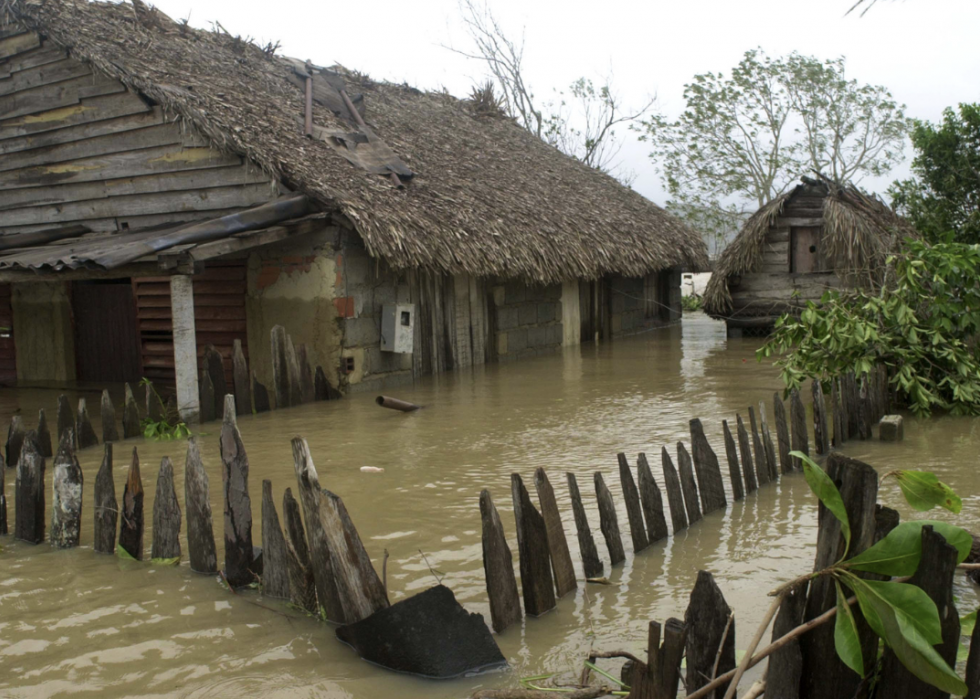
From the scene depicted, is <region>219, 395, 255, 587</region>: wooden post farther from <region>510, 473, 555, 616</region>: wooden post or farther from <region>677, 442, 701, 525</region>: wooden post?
<region>677, 442, 701, 525</region>: wooden post

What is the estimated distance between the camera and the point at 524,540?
11.2 ft

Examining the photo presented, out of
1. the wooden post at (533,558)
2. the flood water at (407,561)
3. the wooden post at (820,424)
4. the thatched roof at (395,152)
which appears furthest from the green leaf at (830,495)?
the thatched roof at (395,152)

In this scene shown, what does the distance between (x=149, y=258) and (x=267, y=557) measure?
16.2ft

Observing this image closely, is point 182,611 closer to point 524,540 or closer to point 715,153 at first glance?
point 524,540

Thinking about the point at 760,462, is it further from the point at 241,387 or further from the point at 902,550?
the point at 241,387

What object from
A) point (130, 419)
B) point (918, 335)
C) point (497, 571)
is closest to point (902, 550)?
point (497, 571)

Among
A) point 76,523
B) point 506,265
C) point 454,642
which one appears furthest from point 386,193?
point 454,642

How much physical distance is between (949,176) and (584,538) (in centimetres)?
1002

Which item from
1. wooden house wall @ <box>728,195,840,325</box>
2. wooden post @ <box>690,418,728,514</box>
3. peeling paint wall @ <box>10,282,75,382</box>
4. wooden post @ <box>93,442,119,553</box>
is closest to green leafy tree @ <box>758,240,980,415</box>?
wooden post @ <box>690,418,728,514</box>

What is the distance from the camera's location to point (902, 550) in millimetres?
1980

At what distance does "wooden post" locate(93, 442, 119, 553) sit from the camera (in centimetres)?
424

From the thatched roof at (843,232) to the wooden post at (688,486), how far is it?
9318 millimetres

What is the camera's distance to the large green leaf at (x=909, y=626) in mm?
1890

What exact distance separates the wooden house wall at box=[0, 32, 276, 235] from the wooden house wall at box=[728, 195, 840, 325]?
887 cm
